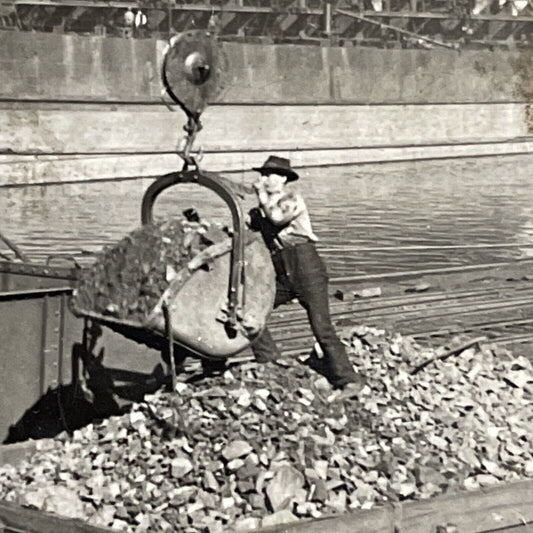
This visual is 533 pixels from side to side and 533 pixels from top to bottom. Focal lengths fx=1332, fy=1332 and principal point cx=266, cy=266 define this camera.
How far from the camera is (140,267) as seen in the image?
782 centimetres

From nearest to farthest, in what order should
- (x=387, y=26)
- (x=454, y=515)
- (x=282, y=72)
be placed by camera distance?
1. (x=454, y=515)
2. (x=282, y=72)
3. (x=387, y=26)

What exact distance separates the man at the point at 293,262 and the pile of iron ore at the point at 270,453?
7.6 inches

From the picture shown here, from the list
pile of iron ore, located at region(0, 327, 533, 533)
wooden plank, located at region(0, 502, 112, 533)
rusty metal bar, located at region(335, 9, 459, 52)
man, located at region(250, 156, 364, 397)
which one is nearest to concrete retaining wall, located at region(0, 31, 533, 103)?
rusty metal bar, located at region(335, 9, 459, 52)

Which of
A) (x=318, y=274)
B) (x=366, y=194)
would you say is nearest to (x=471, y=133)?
(x=366, y=194)

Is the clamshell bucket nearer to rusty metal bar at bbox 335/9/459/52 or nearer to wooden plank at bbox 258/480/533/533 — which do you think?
wooden plank at bbox 258/480/533/533

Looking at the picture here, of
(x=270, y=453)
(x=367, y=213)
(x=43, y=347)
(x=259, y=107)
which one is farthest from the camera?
(x=259, y=107)

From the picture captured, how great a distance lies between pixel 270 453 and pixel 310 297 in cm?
181

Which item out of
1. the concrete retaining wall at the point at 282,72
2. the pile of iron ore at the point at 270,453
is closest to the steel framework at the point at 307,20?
the concrete retaining wall at the point at 282,72

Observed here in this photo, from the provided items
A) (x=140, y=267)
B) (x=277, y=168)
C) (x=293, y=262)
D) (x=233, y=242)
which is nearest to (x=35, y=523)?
(x=140, y=267)

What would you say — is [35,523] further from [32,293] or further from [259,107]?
[259,107]

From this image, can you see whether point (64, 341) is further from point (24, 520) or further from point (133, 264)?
point (24, 520)

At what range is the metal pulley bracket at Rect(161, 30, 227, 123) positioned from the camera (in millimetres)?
8148

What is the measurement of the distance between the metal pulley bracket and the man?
694 mm

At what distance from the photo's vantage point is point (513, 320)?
14.0 meters
